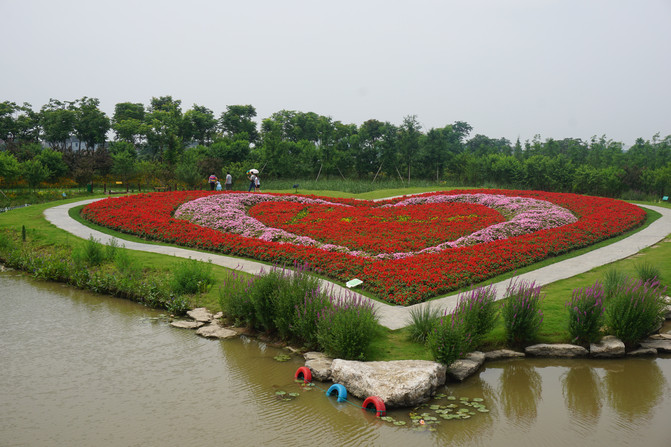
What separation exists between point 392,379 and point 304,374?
1358 mm

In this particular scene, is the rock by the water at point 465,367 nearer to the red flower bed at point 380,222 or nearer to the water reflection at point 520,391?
the water reflection at point 520,391

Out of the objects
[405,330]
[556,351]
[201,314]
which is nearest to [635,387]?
[556,351]

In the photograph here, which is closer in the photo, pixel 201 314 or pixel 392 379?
pixel 392 379

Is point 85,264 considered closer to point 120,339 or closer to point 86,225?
point 120,339

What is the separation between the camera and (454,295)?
9648mm

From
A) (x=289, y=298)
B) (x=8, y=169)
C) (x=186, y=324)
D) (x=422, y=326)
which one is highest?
(x=8, y=169)

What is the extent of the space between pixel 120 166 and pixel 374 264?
28.3m

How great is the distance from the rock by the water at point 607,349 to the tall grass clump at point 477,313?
1726mm

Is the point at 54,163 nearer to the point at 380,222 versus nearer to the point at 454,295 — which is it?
the point at 380,222

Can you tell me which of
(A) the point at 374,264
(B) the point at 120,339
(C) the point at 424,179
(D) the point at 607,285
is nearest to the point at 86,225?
(B) the point at 120,339

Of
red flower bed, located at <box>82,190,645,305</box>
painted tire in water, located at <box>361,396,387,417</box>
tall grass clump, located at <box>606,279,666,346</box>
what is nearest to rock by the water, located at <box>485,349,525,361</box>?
tall grass clump, located at <box>606,279,666,346</box>

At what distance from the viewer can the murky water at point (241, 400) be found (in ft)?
17.6

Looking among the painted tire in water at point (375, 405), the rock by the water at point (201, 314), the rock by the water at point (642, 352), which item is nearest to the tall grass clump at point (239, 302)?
the rock by the water at point (201, 314)

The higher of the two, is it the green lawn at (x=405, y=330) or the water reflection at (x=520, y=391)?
the green lawn at (x=405, y=330)
